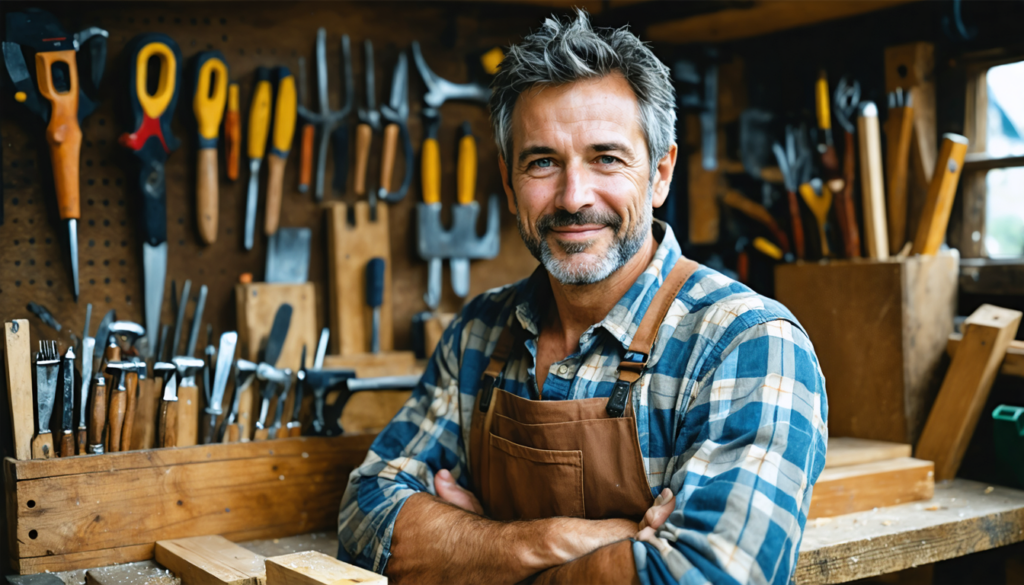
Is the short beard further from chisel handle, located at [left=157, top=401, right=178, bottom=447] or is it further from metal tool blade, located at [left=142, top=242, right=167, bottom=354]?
metal tool blade, located at [left=142, top=242, right=167, bottom=354]

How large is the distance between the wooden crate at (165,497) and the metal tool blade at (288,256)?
0.47 metres

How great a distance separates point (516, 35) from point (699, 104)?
0.62m

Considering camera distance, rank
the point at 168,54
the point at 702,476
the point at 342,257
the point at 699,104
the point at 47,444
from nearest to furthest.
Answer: the point at 702,476 → the point at 47,444 → the point at 168,54 → the point at 342,257 → the point at 699,104

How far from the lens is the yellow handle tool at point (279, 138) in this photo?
2168mm

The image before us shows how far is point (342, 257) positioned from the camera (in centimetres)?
227

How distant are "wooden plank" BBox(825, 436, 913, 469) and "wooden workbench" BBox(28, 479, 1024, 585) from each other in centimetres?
13

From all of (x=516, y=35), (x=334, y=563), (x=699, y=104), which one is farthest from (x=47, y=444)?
(x=699, y=104)

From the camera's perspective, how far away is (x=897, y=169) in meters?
2.39

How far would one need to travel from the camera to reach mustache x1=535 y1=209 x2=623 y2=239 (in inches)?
59.0

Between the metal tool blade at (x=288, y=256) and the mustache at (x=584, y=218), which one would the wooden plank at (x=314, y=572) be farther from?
the metal tool blade at (x=288, y=256)

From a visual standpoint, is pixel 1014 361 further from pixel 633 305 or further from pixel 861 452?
pixel 633 305

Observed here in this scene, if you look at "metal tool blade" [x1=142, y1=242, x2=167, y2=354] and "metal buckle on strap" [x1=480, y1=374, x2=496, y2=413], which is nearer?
"metal buckle on strap" [x1=480, y1=374, x2=496, y2=413]

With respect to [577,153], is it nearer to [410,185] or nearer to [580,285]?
[580,285]

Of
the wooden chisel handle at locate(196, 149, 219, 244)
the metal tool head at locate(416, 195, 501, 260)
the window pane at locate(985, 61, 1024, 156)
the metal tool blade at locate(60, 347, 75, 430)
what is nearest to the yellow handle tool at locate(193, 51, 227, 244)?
the wooden chisel handle at locate(196, 149, 219, 244)
